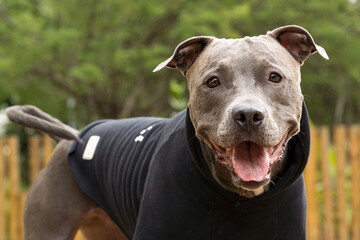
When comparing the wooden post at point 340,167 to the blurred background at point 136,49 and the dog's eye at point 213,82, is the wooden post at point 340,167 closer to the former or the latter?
the blurred background at point 136,49

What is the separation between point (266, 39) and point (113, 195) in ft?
4.81

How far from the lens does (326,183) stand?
23.3 ft

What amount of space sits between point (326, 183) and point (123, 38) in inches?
208

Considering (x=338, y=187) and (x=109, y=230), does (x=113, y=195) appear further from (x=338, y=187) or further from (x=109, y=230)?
(x=338, y=187)

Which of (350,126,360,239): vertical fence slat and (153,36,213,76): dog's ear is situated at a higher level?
(153,36,213,76): dog's ear

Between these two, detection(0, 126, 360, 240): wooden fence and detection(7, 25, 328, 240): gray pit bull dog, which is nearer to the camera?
detection(7, 25, 328, 240): gray pit bull dog

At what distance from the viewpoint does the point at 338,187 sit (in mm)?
7164

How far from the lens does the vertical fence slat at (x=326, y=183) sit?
23.1 feet

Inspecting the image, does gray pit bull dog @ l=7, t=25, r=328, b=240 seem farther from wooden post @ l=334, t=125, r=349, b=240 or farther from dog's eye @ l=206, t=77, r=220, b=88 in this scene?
wooden post @ l=334, t=125, r=349, b=240

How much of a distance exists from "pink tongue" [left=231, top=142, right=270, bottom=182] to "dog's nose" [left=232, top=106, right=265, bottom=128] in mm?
208

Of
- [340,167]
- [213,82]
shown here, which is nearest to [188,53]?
[213,82]

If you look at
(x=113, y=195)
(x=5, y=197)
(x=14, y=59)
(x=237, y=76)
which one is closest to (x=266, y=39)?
(x=237, y=76)

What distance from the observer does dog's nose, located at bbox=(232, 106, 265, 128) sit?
262 cm

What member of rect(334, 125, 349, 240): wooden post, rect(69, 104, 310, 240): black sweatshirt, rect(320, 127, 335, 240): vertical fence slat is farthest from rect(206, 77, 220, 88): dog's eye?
rect(334, 125, 349, 240): wooden post
